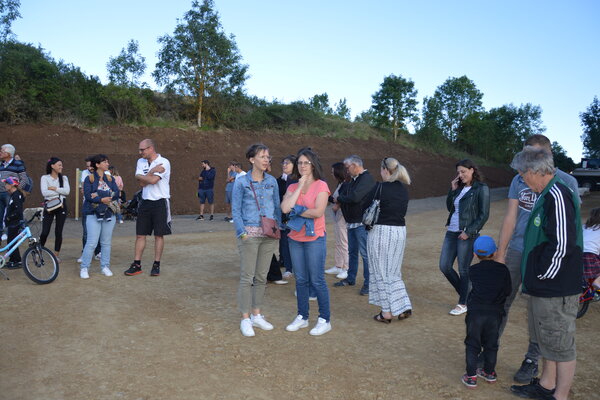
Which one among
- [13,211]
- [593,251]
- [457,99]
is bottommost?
[13,211]

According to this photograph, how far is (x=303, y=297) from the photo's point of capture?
5.46 metres

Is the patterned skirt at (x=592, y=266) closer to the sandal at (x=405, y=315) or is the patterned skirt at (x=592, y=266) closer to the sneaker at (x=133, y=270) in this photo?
the sandal at (x=405, y=315)

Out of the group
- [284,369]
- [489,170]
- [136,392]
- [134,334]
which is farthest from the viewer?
[489,170]

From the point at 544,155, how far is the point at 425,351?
7.71 feet

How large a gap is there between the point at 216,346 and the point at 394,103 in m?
38.6

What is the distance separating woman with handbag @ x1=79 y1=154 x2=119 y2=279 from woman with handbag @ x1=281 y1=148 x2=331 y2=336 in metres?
3.82

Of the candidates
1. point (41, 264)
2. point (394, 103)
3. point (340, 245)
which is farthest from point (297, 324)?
point (394, 103)

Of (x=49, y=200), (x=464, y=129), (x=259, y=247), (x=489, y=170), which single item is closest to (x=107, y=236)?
(x=49, y=200)

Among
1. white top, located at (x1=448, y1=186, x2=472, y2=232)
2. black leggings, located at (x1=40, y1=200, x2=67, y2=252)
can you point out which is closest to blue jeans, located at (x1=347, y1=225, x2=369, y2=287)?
white top, located at (x1=448, y1=186, x2=472, y2=232)

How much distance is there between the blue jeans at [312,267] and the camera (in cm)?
523

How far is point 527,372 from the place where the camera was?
419 centimetres

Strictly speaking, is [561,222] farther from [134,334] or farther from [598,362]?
[134,334]

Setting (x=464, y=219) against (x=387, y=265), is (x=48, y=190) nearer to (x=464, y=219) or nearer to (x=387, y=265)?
(x=387, y=265)

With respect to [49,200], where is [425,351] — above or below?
below
